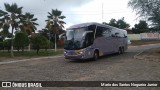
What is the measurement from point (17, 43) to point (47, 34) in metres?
33.8

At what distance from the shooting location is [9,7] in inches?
1639

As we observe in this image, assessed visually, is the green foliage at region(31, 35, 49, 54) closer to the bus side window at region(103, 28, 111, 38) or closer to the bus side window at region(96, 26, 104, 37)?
the bus side window at region(103, 28, 111, 38)

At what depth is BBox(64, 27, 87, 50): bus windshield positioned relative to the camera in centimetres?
2319

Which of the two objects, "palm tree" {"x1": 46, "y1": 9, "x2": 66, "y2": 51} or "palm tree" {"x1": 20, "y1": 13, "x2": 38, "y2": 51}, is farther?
"palm tree" {"x1": 46, "y1": 9, "x2": 66, "y2": 51}

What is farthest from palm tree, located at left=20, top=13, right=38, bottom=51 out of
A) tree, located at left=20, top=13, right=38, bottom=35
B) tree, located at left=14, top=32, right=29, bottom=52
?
tree, located at left=14, top=32, right=29, bottom=52

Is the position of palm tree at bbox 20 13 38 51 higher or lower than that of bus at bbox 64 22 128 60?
higher

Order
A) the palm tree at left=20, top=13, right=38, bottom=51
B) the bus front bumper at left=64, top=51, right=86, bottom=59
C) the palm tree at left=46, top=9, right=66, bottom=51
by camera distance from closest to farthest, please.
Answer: the bus front bumper at left=64, top=51, right=86, bottom=59, the palm tree at left=20, top=13, right=38, bottom=51, the palm tree at left=46, top=9, right=66, bottom=51

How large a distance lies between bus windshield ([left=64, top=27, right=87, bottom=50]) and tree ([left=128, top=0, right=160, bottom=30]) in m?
9.44

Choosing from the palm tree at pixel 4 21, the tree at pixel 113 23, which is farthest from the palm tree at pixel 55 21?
the tree at pixel 113 23

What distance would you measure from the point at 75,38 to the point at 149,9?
1062 centimetres

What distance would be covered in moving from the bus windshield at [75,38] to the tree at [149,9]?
9.44 metres

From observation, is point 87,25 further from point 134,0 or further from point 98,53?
point 134,0

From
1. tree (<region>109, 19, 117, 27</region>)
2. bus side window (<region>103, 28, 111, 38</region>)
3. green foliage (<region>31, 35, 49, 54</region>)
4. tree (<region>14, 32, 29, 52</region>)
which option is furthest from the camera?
tree (<region>109, 19, 117, 27</region>)

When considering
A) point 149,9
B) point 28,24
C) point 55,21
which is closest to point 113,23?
point 55,21
